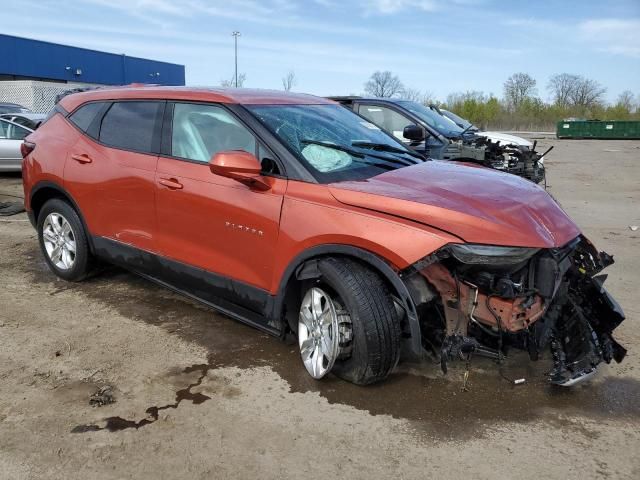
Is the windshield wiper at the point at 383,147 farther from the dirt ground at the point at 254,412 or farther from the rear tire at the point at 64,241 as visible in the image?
the rear tire at the point at 64,241

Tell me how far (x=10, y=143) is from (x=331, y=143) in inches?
416

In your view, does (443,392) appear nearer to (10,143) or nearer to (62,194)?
(62,194)

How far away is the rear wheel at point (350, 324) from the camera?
3137 millimetres

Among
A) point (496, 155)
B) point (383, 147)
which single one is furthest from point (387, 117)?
point (383, 147)

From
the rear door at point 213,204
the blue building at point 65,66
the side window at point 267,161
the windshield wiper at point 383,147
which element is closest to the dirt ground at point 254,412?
the rear door at point 213,204

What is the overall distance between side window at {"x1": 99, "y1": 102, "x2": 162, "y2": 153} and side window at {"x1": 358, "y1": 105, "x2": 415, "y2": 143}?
4.73 metres

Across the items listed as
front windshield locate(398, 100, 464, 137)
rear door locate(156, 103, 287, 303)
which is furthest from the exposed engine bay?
rear door locate(156, 103, 287, 303)

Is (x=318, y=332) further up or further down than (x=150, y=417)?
further up

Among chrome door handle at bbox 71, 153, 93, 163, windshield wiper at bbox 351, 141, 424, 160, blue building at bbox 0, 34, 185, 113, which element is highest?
blue building at bbox 0, 34, 185, 113

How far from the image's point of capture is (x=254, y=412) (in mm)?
3150

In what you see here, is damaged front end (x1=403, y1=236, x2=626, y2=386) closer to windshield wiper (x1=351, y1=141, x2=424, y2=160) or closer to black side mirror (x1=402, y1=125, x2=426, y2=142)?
windshield wiper (x1=351, y1=141, x2=424, y2=160)

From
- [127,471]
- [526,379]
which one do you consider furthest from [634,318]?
[127,471]

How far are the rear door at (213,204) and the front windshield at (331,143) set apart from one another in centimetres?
20

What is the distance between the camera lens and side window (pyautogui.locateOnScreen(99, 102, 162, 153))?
4.36 m
